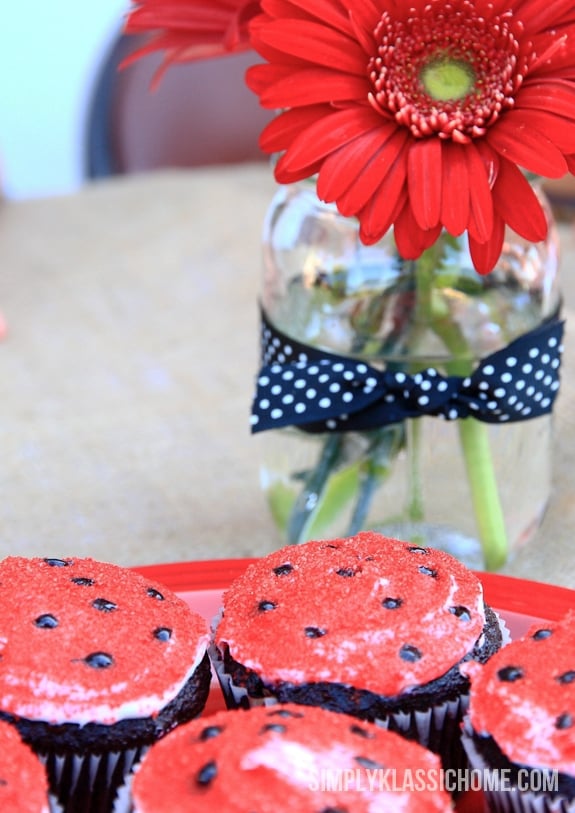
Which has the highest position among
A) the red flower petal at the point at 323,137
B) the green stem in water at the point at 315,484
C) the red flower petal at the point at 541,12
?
the red flower petal at the point at 541,12

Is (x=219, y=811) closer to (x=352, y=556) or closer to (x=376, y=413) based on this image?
(x=352, y=556)

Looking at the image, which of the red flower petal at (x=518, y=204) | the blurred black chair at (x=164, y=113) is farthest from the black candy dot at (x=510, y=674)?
the blurred black chair at (x=164, y=113)

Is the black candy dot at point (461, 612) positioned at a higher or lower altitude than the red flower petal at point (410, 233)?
lower

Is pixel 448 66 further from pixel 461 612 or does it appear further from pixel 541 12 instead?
pixel 461 612

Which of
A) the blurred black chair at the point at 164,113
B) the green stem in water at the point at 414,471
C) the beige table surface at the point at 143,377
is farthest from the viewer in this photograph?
the blurred black chair at the point at 164,113

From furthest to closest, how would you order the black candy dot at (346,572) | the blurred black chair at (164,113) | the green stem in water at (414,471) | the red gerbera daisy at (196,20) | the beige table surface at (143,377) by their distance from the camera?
the blurred black chair at (164,113) → the beige table surface at (143,377) → the green stem in water at (414,471) → the red gerbera daisy at (196,20) → the black candy dot at (346,572)

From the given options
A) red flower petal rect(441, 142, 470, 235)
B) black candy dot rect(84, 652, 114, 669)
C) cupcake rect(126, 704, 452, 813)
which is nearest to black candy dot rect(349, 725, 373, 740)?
cupcake rect(126, 704, 452, 813)

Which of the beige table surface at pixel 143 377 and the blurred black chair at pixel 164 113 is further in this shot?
the blurred black chair at pixel 164 113

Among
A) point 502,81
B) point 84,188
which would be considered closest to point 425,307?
point 502,81

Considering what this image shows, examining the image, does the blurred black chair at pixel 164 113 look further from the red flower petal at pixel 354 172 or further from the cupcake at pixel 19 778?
the cupcake at pixel 19 778
